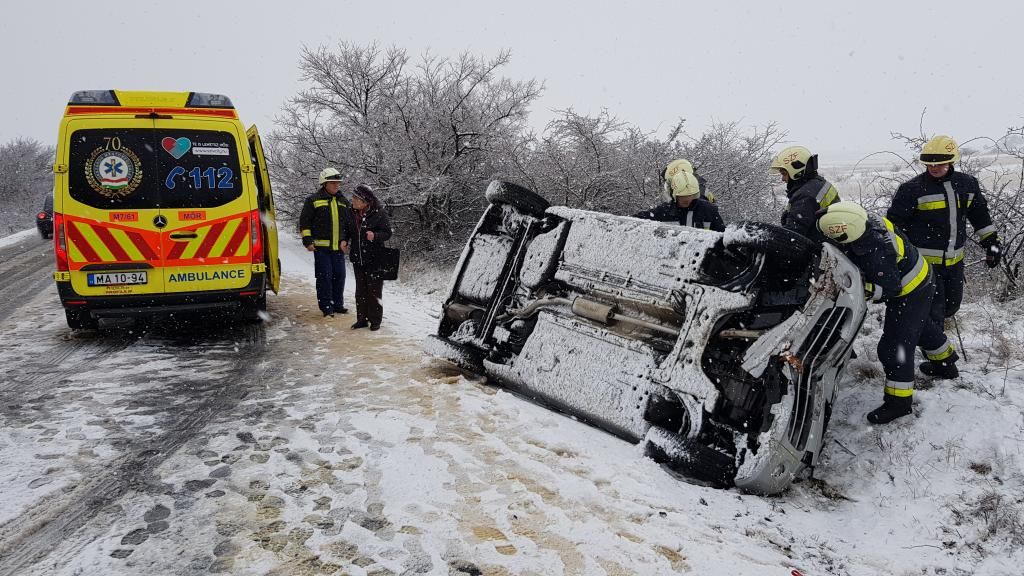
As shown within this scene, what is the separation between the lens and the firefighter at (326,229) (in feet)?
22.8

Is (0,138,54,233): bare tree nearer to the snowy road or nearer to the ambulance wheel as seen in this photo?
the ambulance wheel

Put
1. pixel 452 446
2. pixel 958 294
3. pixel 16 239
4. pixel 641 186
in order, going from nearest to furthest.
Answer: pixel 452 446 < pixel 958 294 < pixel 641 186 < pixel 16 239

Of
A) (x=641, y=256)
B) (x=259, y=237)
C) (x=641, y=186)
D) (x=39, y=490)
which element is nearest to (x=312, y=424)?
(x=39, y=490)

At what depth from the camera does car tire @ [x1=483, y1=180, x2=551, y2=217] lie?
4812mm

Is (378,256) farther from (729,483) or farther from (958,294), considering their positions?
(958,294)

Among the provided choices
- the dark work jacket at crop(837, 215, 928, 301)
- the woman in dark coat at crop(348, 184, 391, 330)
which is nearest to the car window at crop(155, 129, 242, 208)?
the woman in dark coat at crop(348, 184, 391, 330)

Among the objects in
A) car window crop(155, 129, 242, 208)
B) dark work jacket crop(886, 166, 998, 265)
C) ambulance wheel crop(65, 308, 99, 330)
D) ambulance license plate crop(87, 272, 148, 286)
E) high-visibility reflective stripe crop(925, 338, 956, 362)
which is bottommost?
ambulance wheel crop(65, 308, 99, 330)

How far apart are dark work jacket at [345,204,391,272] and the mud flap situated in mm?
4044

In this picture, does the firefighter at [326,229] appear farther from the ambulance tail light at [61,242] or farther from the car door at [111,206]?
the ambulance tail light at [61,242]

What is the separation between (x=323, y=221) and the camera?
22.9ft

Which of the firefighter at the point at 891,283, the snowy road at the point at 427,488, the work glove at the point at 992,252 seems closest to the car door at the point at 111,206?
the snowy road at the point at 427,488

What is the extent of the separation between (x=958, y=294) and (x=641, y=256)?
2361 mm

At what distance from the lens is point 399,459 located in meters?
3.31

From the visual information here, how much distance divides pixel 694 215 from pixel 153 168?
4783mm
